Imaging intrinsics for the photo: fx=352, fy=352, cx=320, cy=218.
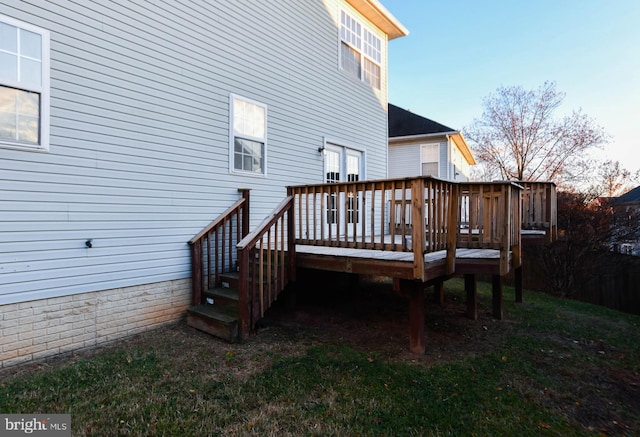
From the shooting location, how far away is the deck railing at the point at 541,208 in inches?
294

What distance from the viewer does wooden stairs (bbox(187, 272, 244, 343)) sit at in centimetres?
443

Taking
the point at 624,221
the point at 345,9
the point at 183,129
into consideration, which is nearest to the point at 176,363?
the point at 183,129

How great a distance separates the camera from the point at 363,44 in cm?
896

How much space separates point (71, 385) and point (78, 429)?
827mm

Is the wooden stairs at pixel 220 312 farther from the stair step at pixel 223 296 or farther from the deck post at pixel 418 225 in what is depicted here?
the deck post at pixel 418 225

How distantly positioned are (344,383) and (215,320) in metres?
1.98

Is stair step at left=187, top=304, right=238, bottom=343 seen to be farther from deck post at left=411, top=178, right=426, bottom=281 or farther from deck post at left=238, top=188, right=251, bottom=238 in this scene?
deck post at left=411, top=178, right=426, bottom=281

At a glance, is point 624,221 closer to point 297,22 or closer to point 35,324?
point 297,22

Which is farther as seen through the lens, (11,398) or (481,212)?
(481,212)

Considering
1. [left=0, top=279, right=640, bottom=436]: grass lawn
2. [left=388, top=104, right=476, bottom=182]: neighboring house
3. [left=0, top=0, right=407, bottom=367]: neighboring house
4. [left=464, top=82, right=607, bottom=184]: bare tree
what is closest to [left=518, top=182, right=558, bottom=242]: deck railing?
[left=0, top=279, right=640, bottom=436]: grass lawn

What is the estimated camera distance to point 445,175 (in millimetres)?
14508

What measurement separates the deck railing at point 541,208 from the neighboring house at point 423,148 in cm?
695

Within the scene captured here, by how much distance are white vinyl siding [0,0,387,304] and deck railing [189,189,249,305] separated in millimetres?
178
